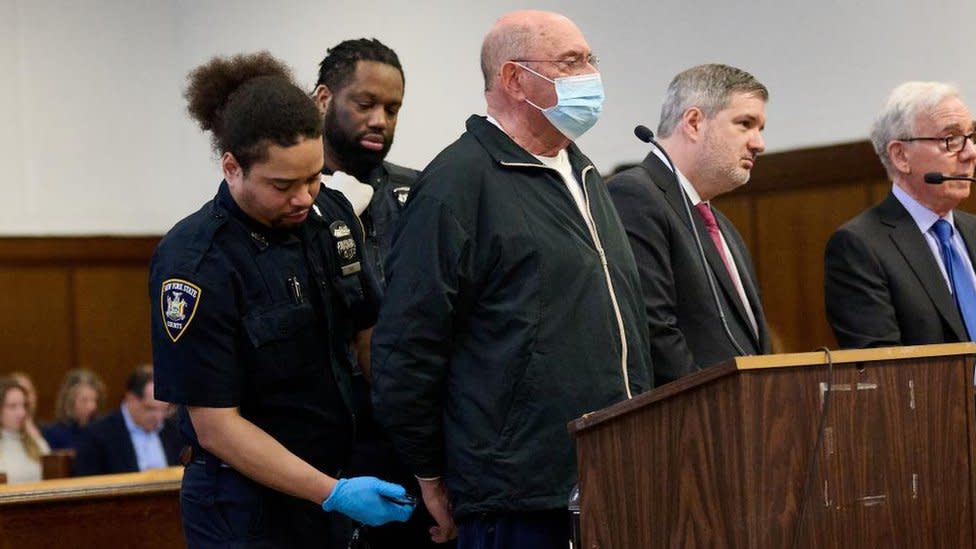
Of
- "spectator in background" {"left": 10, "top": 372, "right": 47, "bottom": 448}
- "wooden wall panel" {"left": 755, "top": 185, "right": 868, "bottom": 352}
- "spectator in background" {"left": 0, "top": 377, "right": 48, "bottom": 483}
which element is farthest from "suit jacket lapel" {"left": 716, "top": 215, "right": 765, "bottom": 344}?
"spectator in background" {"left": 10, "top": 372, "right": 47, "bottom": 448}

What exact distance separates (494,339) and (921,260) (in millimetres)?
1696

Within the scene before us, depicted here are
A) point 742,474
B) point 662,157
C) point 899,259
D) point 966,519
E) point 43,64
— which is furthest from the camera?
point 43,64

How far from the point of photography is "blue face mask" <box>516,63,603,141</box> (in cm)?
301

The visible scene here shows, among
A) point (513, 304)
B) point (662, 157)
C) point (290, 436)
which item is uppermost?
point (662, 157)

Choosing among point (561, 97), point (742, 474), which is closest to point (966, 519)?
point (742, 474)

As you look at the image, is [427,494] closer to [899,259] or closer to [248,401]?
[248,401]

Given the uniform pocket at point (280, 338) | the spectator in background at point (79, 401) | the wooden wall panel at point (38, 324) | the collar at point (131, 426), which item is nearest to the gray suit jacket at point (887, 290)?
the uniform pocket at point (280, 338)

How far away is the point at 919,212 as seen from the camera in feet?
13.6

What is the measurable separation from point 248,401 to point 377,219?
0.69m

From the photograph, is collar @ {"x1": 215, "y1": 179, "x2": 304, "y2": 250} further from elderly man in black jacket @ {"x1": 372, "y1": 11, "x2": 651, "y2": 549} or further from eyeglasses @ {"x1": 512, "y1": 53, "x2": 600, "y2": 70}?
eyeglasses @ {"x1": 512, "y1": 53, "x2": 600, "y2": 70}

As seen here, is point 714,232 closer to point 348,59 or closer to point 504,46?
point 504,46

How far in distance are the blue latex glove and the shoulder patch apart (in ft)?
1.46

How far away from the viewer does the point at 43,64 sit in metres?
10.7

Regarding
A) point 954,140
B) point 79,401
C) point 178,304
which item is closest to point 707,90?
point 954,140
